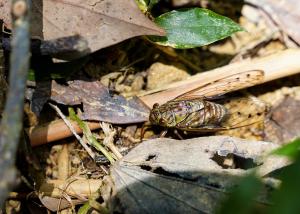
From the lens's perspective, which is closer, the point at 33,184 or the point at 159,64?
the point at 33,184

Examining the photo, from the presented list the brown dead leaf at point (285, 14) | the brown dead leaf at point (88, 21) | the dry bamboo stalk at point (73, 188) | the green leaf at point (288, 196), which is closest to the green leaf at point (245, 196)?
the green leaf at point (288, 196)

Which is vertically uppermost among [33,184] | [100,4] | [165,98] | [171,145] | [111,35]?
[100,4]

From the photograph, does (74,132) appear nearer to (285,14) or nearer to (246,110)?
(246,110)

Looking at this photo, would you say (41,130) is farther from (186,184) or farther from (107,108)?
(186,184)

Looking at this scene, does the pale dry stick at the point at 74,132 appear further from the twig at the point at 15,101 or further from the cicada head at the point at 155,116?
the twig at the point at 15,101

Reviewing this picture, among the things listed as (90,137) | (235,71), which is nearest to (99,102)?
(90,137)

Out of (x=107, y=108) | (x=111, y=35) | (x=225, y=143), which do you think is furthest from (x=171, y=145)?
(x=111, y=35)

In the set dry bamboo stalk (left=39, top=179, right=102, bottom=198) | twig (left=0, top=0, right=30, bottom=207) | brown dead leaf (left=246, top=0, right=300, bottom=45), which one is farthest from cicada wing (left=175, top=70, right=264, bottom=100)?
twig (left=0, top=0, right=30, bottom=207)
